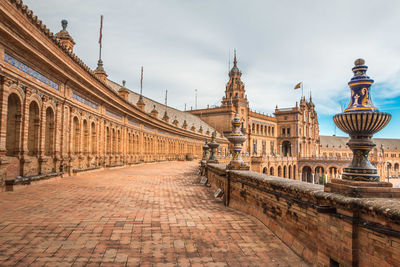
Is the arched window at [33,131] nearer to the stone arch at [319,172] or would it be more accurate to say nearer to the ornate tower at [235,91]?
the ornate tower at [235,91]

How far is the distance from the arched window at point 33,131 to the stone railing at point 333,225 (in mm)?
10399

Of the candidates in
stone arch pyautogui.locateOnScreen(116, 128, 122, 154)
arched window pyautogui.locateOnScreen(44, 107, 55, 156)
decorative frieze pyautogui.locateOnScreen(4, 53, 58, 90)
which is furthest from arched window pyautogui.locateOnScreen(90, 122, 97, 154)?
decorative frieze pyautogui.locateOnScreen(4, 53, 58, 90)

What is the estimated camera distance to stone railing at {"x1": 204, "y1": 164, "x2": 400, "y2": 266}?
2.75 meters

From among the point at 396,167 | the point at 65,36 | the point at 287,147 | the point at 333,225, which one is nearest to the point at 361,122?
the point at 333,225

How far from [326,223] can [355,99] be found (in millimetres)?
1724

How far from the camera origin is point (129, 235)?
477cm

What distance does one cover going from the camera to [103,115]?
1944 centimetres

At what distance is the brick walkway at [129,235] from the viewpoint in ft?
12.7

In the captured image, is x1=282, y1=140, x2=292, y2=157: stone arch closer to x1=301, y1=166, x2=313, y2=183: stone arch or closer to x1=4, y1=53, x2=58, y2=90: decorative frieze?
x1=301, y1=166, x2=313, y2=183: stone arch

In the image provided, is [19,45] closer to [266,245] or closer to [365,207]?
[266,245]

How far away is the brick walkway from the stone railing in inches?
13.5

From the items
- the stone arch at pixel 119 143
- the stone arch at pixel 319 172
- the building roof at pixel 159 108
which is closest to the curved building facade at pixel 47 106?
the stone arch at pixel 119 143

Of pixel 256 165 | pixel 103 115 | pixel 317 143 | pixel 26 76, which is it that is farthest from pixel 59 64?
pixel 317 143

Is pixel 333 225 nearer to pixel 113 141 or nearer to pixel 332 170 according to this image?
pixel 113 141
